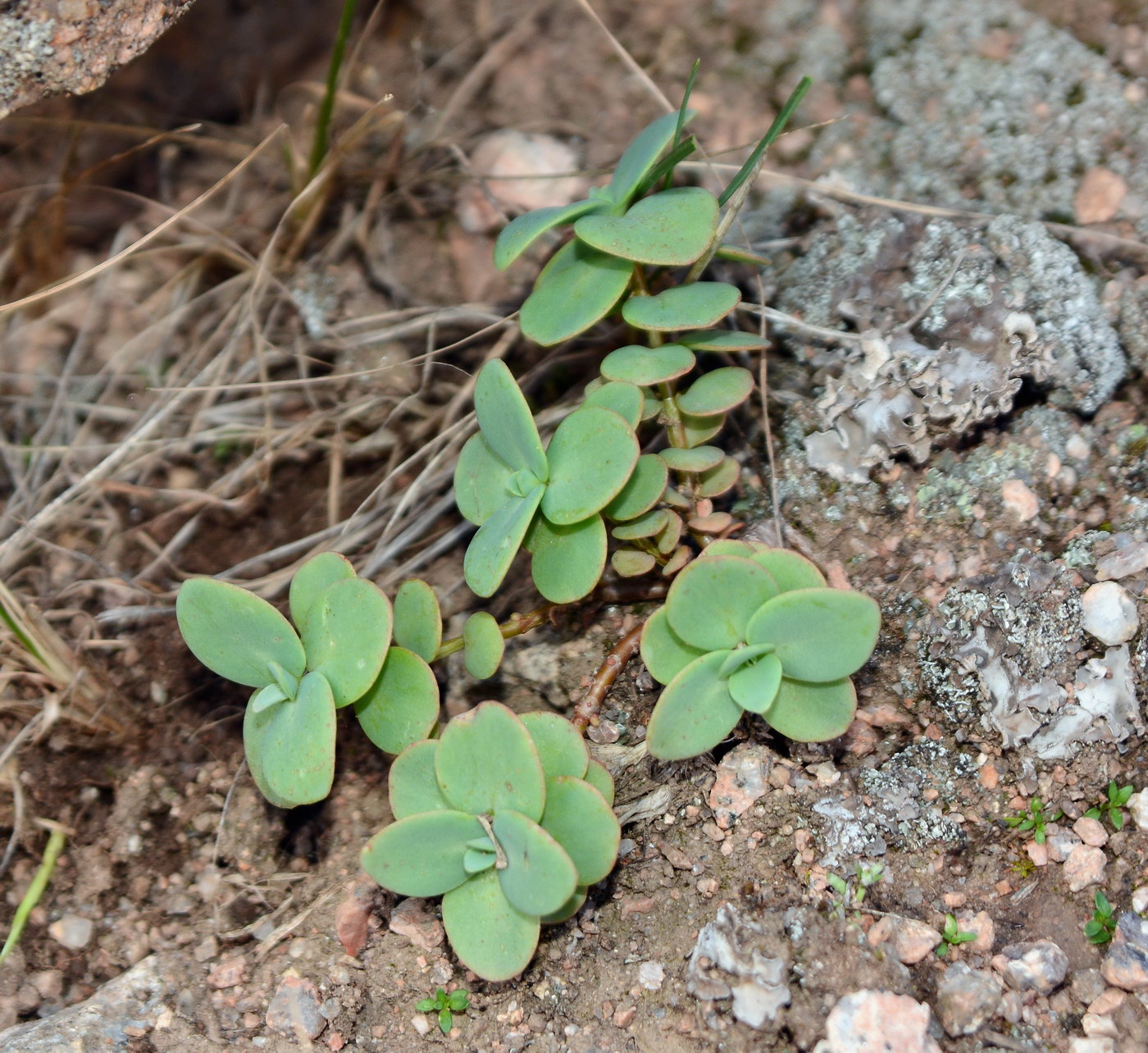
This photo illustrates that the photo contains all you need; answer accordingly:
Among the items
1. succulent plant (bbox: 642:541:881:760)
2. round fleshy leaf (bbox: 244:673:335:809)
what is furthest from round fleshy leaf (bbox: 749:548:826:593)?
round fleshy leaf (bbox: 244:673:335:809)

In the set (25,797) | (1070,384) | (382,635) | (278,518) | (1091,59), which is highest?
(1091,59)

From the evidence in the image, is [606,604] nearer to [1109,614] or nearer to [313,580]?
[313,580]

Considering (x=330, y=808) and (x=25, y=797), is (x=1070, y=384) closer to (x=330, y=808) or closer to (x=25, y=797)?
(x=330, y=808)

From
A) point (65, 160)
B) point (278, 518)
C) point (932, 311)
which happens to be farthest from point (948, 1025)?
point (65, 160)

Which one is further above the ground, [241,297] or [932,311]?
[932,311]

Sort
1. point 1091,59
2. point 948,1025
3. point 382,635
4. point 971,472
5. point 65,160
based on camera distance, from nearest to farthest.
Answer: point 948,1025 < point 382,635 < point 971,472 < point 1091,59 < point 65,160

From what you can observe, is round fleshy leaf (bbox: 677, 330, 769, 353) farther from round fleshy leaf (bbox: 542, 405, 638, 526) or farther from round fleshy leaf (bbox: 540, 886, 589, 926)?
round fleshy leaf (bbox: 540, 886, 589, 926)

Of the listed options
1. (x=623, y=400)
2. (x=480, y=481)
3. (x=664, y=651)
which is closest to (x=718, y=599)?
(x=664, y=651)
